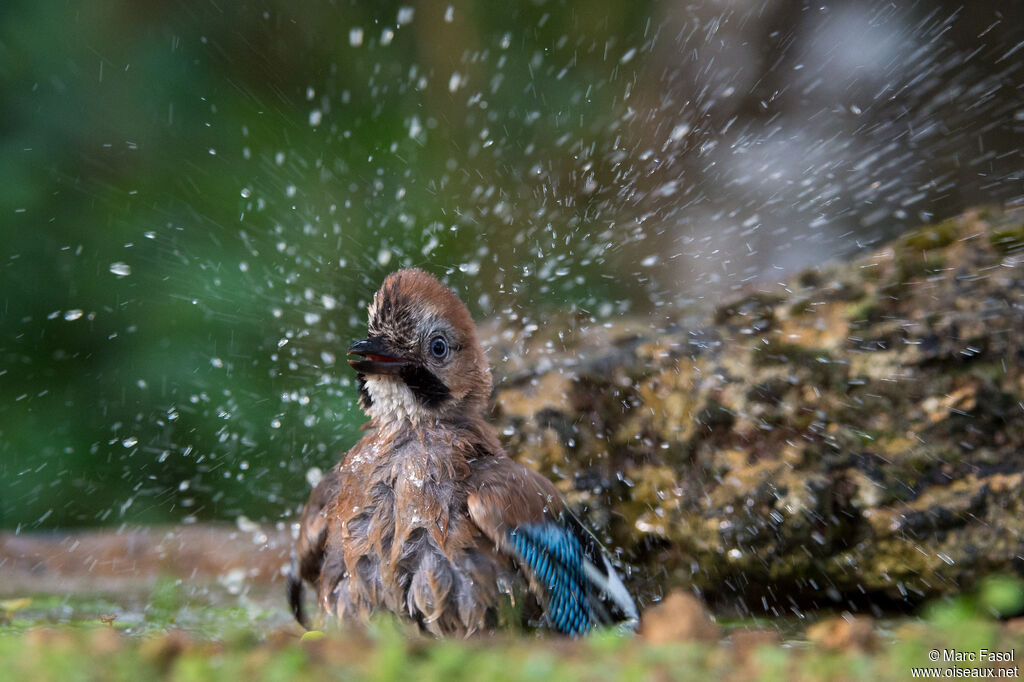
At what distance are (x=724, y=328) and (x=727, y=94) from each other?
10.2 feet

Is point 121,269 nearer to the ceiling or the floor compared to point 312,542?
nearer to the ceiling

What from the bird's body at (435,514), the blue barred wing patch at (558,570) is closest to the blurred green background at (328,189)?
the bird's body at (435,514)

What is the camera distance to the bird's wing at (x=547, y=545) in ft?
9.26

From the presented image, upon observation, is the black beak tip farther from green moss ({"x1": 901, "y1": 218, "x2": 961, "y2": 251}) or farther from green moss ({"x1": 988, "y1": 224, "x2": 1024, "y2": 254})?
green moss ({"x1": 988, "y1": 224, "x2": 1024, "y2": 254})

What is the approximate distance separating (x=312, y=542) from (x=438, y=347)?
73 cm

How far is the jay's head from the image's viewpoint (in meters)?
3.11

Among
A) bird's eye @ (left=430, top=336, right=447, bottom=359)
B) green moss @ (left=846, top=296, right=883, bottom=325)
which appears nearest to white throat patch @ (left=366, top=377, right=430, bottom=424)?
bird's eye @ (left=430, top=336, right=447, bottom=359)


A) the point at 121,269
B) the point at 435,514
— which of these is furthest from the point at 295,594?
the point at 121,269

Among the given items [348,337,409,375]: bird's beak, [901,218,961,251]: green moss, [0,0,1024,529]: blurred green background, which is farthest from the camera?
[0,0,1024,529]: blurred green background

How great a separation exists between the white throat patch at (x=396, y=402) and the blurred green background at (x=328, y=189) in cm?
144

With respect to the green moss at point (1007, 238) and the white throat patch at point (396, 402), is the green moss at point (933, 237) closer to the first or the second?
the green moss at point (1007, 238)

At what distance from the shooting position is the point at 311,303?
5.48 meters

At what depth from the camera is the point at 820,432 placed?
3.36m

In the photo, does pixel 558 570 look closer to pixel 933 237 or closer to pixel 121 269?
pixel 933 237
